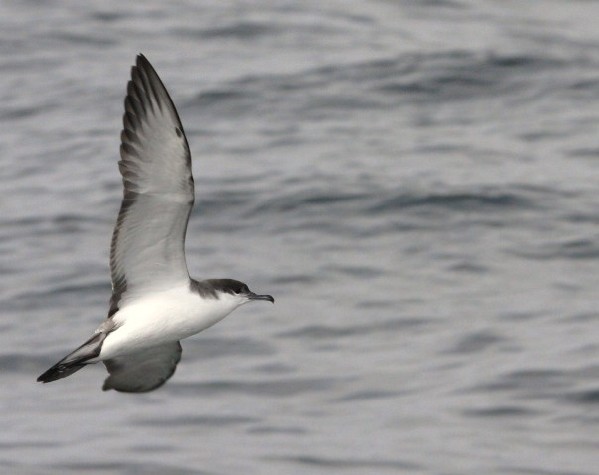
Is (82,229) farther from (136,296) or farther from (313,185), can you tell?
(136,296)

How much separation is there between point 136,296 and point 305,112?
7.13 metres

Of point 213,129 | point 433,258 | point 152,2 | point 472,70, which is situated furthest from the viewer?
point 152,2

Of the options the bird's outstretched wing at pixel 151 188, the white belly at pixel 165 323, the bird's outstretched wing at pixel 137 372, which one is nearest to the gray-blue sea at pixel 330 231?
the bird's outstretched wing at pixel 137 372

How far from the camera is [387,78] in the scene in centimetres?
1675

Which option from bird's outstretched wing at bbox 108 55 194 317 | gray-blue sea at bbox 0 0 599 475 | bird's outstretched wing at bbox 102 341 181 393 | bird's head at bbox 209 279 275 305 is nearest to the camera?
bird's outstretched wing at bbox 108 55 194 317

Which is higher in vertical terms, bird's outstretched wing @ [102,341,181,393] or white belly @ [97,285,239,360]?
white belly @ [97,285,239,360]

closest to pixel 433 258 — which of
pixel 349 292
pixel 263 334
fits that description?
pixel 349 292

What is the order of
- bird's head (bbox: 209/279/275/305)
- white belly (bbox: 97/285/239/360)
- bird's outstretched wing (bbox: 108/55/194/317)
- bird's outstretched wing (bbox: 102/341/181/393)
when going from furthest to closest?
bird's outstretched wing (bbox: 102/341/181/393)
bird's head (bbox: 209/279/275/305)
white belly (bbox: 97/285/239/360)
bird's outstretched wing (bbox: 108/55/194/317)

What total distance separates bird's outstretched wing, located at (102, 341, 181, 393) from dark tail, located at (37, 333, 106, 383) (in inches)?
36.1

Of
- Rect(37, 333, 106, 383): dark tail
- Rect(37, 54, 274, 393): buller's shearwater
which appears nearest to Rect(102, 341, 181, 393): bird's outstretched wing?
Rect(37, 54, 274, 393): buller's shearwater

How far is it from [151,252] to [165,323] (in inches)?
18.6

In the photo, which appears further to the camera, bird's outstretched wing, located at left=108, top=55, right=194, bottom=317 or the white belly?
the white belly

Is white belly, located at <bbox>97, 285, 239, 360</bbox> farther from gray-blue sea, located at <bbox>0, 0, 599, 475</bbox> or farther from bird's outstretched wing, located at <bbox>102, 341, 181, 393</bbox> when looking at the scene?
gray-blue sea, located at <bbox>0, 0, 599, 475</bbox>

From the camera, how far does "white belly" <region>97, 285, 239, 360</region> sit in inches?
350
